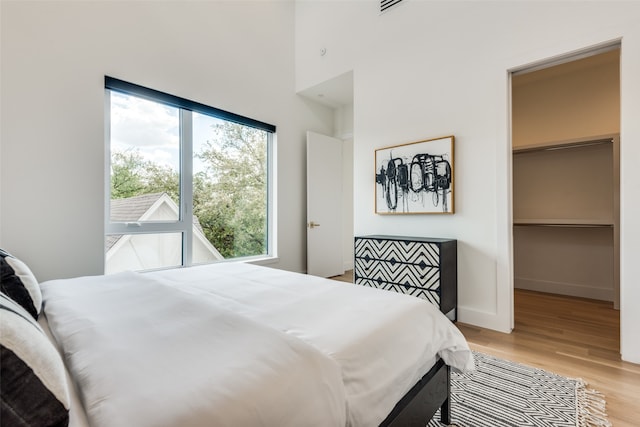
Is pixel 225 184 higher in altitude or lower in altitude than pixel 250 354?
higher

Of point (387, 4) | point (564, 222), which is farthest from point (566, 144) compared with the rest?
point (387, 4)

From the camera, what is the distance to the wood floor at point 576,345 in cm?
168

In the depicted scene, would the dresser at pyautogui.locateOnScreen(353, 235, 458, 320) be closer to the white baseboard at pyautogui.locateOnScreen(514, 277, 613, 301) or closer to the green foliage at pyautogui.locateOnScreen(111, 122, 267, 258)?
the green foliage at pyautogui.locateOnScreen(111, 122, 267, 258)

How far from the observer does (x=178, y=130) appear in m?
3.16

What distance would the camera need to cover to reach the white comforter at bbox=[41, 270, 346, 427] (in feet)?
1.94

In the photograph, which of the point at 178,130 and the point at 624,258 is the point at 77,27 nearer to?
the point at 178,130

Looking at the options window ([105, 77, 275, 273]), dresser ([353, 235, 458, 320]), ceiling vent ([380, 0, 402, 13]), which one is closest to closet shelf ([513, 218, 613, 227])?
dresser ([353, 235, 458, 320])

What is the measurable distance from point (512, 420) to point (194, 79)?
12.2ft

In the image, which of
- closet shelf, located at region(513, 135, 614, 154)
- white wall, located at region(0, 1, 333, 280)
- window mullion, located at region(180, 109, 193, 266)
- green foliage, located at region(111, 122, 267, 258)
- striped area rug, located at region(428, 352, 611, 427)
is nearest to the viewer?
striped area rug, located at region(428, 352, 611, 427)

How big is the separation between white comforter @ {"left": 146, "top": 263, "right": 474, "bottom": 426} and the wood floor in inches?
42.2

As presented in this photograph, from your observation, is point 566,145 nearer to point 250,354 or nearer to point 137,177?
point 250,354

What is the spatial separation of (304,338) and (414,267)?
2.02m

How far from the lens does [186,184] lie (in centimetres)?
316

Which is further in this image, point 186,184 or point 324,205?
point 324,205
